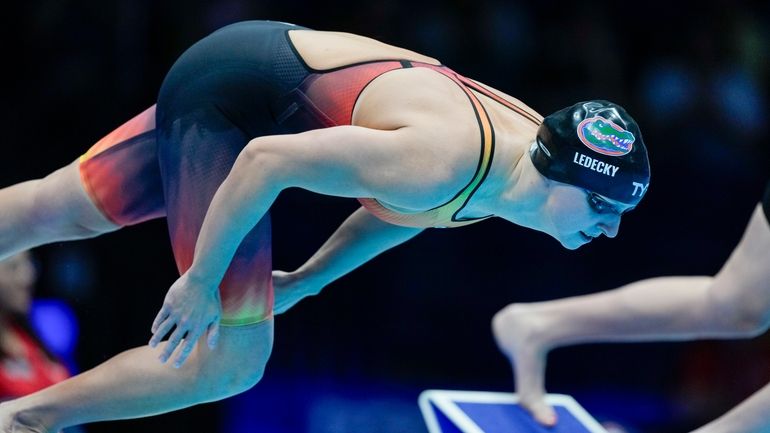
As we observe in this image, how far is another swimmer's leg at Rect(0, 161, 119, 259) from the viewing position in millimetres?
3586

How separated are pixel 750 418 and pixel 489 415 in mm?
959

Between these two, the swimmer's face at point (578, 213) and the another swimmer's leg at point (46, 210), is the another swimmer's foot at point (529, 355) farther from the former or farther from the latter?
the another swimmer's leg at point (46, 210)

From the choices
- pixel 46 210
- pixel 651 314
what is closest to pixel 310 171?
pixel 46 210

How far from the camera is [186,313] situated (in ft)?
10.5

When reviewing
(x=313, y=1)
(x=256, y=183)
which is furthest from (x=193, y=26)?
(x=256, y=183)

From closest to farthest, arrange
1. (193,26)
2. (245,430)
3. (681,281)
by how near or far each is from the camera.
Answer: (681,281)
(245,430)
(193,26)

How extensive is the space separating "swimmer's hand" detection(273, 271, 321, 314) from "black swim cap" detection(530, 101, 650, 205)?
3.41 ft

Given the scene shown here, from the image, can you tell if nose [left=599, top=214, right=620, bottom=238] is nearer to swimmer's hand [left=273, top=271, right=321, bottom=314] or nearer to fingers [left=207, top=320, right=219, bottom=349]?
swimmer's hand [left=273, top=271, right=321, bottom=314]

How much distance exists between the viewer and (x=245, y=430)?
19.2ft

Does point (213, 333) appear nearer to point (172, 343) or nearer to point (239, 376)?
point (172, 343)

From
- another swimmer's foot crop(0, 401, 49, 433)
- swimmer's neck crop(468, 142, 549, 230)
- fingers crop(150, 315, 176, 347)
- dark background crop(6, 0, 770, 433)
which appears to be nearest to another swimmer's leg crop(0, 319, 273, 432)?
another swimmer's foot crop(0, 401, 49, 433)

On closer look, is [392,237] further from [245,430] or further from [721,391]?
[721,391]

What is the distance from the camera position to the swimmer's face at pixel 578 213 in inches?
129

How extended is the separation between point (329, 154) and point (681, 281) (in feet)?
6.88
